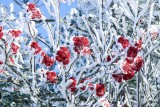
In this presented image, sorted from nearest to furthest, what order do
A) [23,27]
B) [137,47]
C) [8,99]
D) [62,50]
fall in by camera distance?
1. [62,50]
2. [137,47]
3. [23,27]
4. [8,99]

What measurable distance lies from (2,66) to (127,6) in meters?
2.06

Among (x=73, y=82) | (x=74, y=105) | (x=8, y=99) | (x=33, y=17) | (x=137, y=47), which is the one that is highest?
(x=33, y=17)

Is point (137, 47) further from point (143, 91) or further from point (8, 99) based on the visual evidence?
point (8, 99)

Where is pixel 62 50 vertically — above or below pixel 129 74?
above

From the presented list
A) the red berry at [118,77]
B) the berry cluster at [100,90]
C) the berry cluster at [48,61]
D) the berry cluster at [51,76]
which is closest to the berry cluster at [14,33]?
the berry cluster at [48,61]

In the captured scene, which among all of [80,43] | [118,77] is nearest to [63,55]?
[80,43]

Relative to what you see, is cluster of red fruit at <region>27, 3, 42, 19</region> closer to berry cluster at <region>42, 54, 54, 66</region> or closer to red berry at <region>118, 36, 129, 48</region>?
berry cluster at <region>42, 54, 54, 66</region>

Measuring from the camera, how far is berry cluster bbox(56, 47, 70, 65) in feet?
11.6

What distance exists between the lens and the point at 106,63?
12.5 ft

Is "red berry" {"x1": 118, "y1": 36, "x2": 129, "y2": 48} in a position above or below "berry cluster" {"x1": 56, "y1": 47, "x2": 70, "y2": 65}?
above

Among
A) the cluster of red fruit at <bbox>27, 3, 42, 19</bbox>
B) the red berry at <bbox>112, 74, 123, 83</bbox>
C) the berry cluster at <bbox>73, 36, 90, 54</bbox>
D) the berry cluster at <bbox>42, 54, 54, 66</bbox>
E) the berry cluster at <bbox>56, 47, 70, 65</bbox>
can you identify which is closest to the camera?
the berry cluster at <bbox>56, 47, 70, 65</bbox>

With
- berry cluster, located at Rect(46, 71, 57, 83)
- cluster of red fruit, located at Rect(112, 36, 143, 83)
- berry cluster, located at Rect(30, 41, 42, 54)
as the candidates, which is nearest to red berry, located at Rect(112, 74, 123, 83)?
cluster of red fruit, located at Rect(112, 36, 143, 83)

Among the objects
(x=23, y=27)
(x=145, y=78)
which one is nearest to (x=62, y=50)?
(x=23, y=27)

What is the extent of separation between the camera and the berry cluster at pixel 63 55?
3547 millimetres
